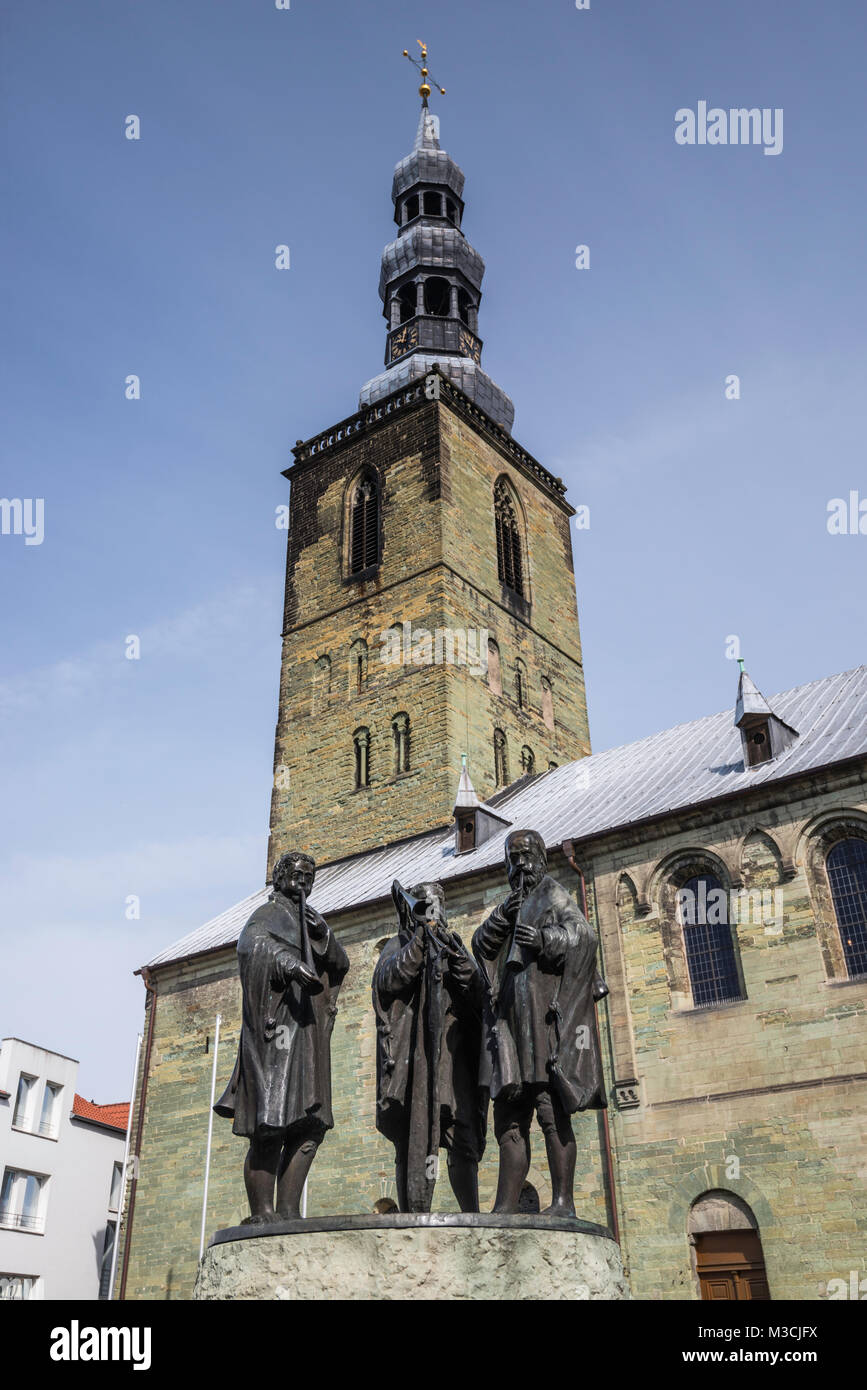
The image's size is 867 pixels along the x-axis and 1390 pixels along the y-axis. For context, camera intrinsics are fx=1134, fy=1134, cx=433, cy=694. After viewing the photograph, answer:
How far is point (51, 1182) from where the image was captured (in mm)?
32562

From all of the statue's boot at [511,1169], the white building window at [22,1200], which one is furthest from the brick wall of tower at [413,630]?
the statue's boot at [511,1169]

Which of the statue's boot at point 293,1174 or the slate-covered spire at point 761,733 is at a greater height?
the slate-covered spire at point 761,733

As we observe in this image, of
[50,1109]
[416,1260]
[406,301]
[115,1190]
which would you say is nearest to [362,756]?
[50,1109]

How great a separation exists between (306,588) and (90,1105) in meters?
19.1

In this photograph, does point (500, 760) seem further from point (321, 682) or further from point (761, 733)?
point (761, 733)

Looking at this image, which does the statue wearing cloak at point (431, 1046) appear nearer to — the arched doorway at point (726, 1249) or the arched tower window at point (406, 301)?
the arched doorway at point (726, 1249)

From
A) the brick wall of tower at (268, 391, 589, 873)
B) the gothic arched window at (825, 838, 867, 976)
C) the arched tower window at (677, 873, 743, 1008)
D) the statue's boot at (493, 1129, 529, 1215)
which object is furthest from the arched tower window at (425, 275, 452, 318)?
the statue's boot at (493, 1129, 529, 1215)

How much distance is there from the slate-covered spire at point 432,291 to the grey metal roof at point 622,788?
1523 cm

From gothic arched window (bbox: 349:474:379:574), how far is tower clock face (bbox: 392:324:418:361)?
246 inches

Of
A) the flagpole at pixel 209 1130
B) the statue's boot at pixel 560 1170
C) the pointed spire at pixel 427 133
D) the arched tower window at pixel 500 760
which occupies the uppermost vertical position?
the pointed spire at pixel 427 133

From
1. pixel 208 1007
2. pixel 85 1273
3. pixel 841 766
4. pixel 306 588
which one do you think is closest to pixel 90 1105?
pixel 85 1273

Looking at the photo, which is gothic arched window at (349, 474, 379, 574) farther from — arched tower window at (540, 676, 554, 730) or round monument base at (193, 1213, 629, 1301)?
round monument base at (193, 1213, 629, 1301)

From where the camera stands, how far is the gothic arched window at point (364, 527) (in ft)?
114
